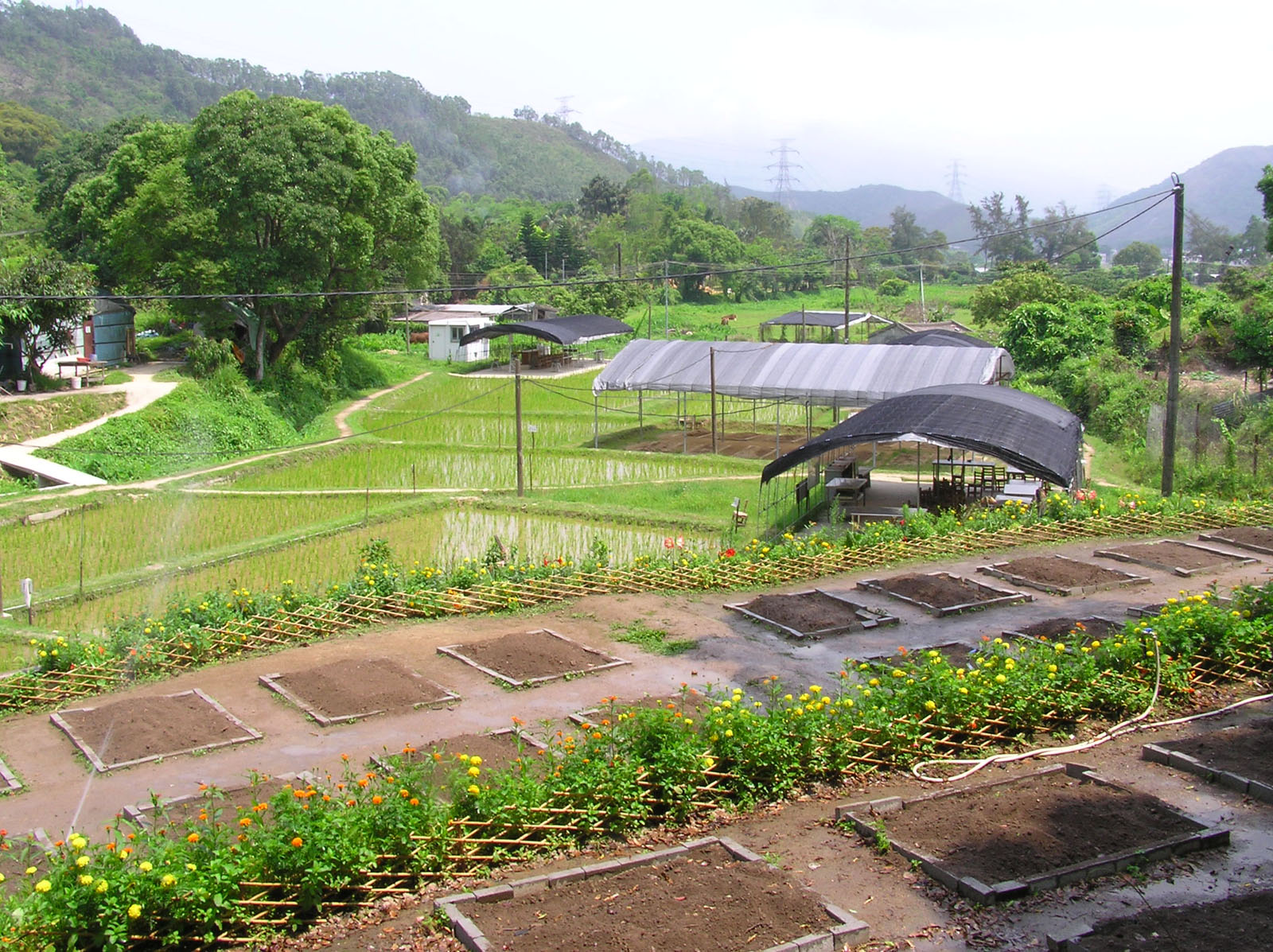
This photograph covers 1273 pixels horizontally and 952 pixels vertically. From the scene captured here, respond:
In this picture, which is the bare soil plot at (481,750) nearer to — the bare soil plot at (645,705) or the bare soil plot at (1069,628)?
the bare soil plot at (645,705)

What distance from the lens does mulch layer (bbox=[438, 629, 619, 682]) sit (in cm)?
1196

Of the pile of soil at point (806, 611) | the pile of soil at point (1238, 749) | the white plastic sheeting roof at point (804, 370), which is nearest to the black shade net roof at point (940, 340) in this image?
the white plastic sheeting roof at point (804, 370)

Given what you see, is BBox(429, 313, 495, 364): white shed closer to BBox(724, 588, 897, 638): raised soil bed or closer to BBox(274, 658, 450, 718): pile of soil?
BBox(724, 588, 897, 638): raised soil bed

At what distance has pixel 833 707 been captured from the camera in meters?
9.67

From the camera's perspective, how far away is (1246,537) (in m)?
17.8

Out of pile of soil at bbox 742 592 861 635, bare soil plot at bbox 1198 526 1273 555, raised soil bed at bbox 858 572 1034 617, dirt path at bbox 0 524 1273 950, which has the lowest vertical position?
dirt path at bbox 0 524 1273 950

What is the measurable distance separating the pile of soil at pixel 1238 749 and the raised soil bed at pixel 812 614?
423cm

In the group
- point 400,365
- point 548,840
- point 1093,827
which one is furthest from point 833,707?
point 400,365

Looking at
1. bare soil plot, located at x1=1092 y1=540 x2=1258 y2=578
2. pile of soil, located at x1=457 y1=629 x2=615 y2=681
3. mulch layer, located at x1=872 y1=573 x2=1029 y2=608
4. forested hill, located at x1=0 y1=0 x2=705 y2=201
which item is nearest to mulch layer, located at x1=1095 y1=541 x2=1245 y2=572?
bare soil plot, located at x1=1092 y1=540 x2=1258 y2=578

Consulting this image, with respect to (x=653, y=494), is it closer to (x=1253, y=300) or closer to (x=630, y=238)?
(x=1253, y=300)

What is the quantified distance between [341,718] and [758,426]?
888 inches

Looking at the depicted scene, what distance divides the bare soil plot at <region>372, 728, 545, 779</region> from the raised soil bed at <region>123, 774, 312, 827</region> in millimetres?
845

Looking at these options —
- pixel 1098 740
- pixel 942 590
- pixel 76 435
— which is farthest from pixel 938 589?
pixel 76 435

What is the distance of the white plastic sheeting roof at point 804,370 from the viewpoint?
2781 cm
